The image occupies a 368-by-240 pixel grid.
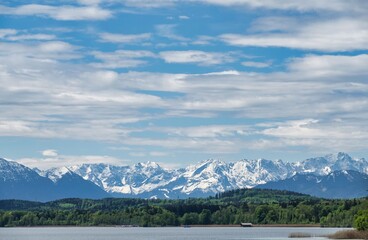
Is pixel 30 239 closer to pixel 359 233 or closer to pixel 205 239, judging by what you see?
pixel 205 239

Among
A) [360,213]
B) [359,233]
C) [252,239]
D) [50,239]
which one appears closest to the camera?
[359,233]

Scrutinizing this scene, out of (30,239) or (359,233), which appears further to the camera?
(30,239)

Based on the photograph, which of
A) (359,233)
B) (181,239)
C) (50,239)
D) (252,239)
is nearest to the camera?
(359,233)

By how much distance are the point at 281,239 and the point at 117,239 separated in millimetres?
45027

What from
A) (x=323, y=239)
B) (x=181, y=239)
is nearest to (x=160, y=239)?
(x=181, y=239)

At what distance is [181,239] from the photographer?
176 meters

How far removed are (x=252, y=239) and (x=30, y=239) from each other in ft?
188

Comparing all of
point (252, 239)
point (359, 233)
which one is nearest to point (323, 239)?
Result: point (359, 233)

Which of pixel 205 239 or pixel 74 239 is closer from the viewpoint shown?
pixel 205 239

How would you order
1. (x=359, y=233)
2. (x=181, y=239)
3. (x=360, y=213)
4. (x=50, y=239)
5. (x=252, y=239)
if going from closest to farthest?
(x=359, y=233), (x=360, y=213), (x=252, y=239), (x=181, y=239), (x=50, y=239)

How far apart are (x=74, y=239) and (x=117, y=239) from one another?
12.5 m

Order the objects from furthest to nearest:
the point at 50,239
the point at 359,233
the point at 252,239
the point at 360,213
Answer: the point at 50,239
the point at 252,239
the point at 360,213
the point at 359,233

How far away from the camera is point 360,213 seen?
151500mm

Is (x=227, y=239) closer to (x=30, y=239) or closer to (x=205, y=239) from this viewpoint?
(x=205, y=239)
